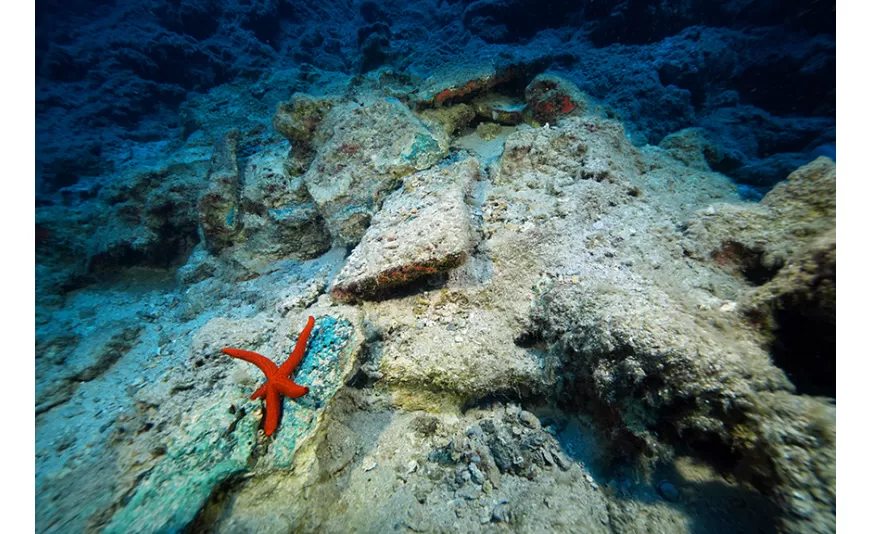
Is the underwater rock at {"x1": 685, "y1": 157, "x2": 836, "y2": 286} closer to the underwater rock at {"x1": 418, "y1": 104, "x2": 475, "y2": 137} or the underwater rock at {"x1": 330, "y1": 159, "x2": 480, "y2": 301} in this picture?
the underwater rock at {"x1": 330, "y1": 159, "x2": 480, "y2": 301}

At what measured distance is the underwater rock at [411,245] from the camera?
2564 millimetres

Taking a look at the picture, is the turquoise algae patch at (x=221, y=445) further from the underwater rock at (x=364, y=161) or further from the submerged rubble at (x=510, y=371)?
the underwater rock at (x=364, y=161)

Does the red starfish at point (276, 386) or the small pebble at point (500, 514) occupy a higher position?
the red starfish at point (276, 386)

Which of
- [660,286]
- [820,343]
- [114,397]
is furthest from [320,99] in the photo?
[820,343]

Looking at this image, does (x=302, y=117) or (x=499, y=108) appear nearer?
(x=302, y=117)

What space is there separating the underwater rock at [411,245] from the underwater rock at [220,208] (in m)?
3.11

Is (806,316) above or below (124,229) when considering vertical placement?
above

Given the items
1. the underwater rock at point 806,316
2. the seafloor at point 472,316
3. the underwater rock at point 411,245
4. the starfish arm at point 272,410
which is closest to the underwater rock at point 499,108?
the seafloor at point 472,316

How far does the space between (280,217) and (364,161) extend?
67.8 inches

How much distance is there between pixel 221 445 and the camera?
193 centimetres

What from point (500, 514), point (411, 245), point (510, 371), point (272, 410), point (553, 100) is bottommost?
point (500, 514)

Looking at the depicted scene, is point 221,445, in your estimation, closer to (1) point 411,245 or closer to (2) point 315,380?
(2) point 315,380

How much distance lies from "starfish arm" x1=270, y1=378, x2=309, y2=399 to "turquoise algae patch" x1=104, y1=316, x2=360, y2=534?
0.41ft

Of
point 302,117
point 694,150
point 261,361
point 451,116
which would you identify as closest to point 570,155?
point 694,150
